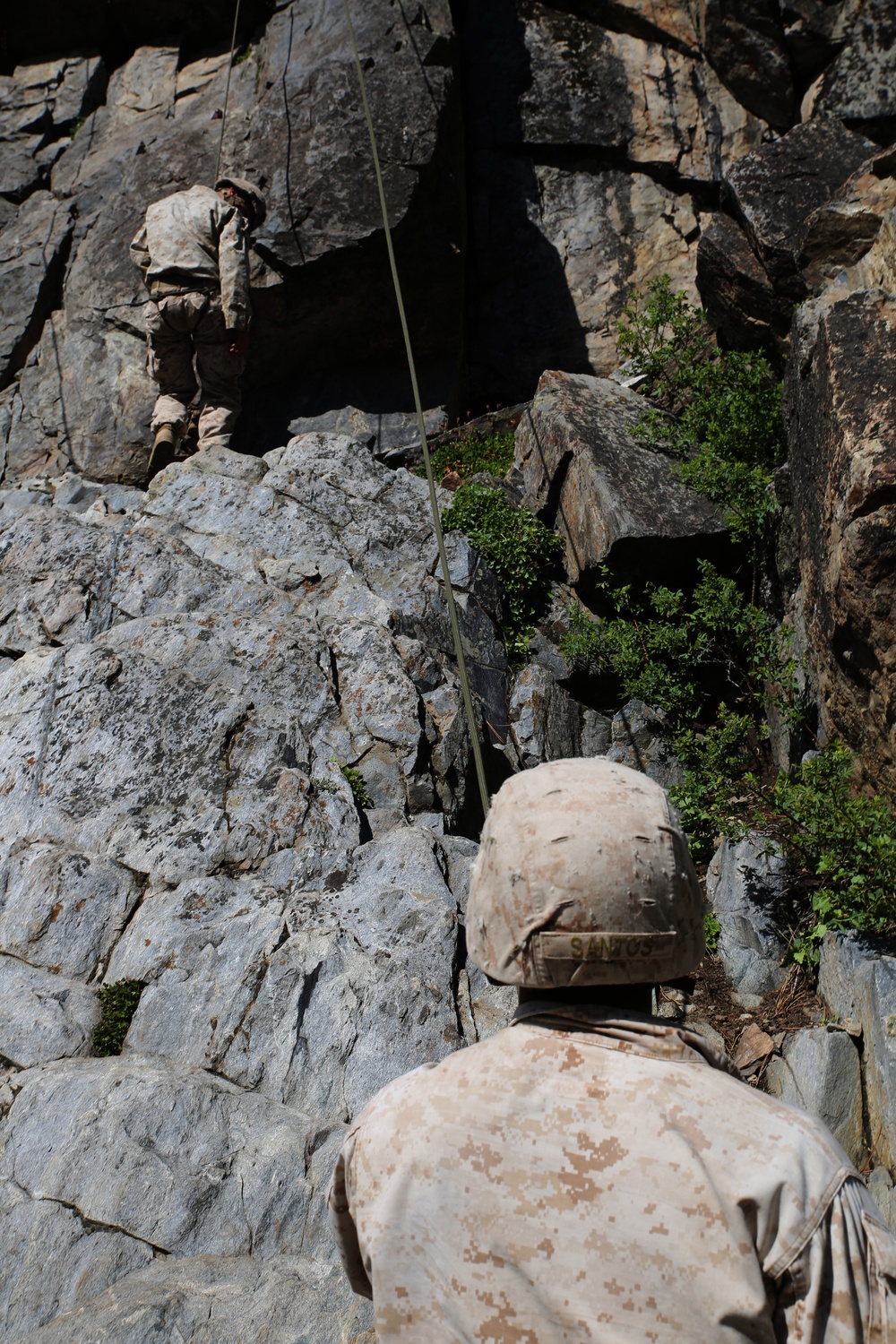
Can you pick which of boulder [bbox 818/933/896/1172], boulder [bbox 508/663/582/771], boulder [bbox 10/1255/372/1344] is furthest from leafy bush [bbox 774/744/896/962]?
boulder [bbox 10/1255/372/1344]

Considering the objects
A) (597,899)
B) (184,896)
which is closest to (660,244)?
(184,896)

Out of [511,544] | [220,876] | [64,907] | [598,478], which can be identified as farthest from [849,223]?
[64,907]

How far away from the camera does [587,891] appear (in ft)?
5.53

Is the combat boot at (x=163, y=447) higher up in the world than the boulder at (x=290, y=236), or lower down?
lower down

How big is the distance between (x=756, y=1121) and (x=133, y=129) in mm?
14960

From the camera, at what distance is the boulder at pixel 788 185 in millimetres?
9195

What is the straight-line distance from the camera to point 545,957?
1692mm

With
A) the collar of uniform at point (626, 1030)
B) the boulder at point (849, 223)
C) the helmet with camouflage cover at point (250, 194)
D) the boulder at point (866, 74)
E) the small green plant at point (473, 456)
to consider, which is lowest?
the small green plant at point (473, 456)

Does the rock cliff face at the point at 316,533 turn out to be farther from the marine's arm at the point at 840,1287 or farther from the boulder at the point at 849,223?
the marine's arm at the point at 840,1287

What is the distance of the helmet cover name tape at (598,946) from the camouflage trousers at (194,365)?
9.23 metres

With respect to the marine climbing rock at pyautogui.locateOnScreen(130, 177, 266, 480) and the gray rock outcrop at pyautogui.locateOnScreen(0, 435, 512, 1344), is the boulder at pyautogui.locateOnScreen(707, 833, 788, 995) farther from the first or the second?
the marine climbing rock at pyautogui.locateOnScreen(130, 177, 266, 480)

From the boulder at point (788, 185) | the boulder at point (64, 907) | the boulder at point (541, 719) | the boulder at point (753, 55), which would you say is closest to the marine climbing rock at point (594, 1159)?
the boulder at point (64, 907)

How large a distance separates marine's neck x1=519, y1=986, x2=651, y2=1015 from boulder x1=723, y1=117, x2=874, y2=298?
8.70 metres

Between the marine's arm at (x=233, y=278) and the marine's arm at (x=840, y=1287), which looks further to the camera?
the marine's arm at (x=233, y=278)
